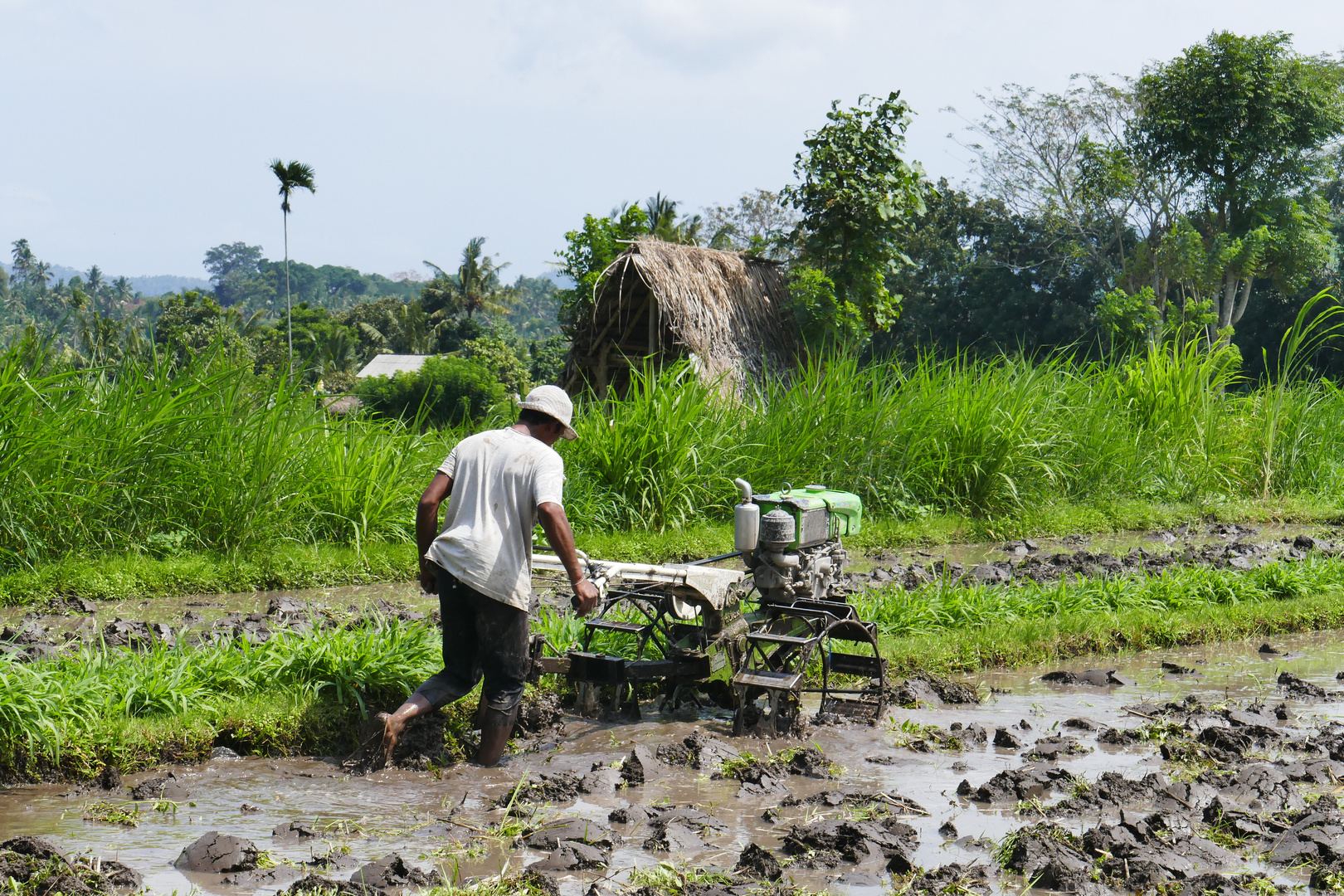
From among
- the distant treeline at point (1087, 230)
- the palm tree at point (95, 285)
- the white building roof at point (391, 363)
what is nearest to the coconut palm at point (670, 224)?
the distant treeline at point (1087, 230)

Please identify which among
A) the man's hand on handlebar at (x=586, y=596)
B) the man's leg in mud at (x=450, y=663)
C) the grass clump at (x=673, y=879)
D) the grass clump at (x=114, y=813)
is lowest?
the grass clump at (x=673, y=879)

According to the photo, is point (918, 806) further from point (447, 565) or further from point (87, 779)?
point (87, 779)

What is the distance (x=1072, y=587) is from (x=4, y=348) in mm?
7631

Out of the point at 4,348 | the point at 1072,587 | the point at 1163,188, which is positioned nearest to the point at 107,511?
the point at 4,348

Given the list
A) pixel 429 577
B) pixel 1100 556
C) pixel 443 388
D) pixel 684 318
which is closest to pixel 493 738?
pixel 429 577

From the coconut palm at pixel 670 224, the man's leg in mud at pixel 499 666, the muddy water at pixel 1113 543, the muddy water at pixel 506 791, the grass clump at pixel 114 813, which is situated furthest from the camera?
the coconut palm at pixel 670 224

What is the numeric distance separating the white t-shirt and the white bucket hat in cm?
13

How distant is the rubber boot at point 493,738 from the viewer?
454 centimetres

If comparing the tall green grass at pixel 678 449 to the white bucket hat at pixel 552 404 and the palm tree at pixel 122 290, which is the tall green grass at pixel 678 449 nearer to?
the white bucket hat at pixel 552 404

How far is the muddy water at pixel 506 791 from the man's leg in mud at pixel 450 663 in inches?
10.1

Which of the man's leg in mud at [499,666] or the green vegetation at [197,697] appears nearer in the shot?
the green vegetation at [197,697]

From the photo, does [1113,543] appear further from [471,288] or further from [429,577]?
[471,288]

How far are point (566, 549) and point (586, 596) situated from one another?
0.19m

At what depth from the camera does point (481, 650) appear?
4.53m
